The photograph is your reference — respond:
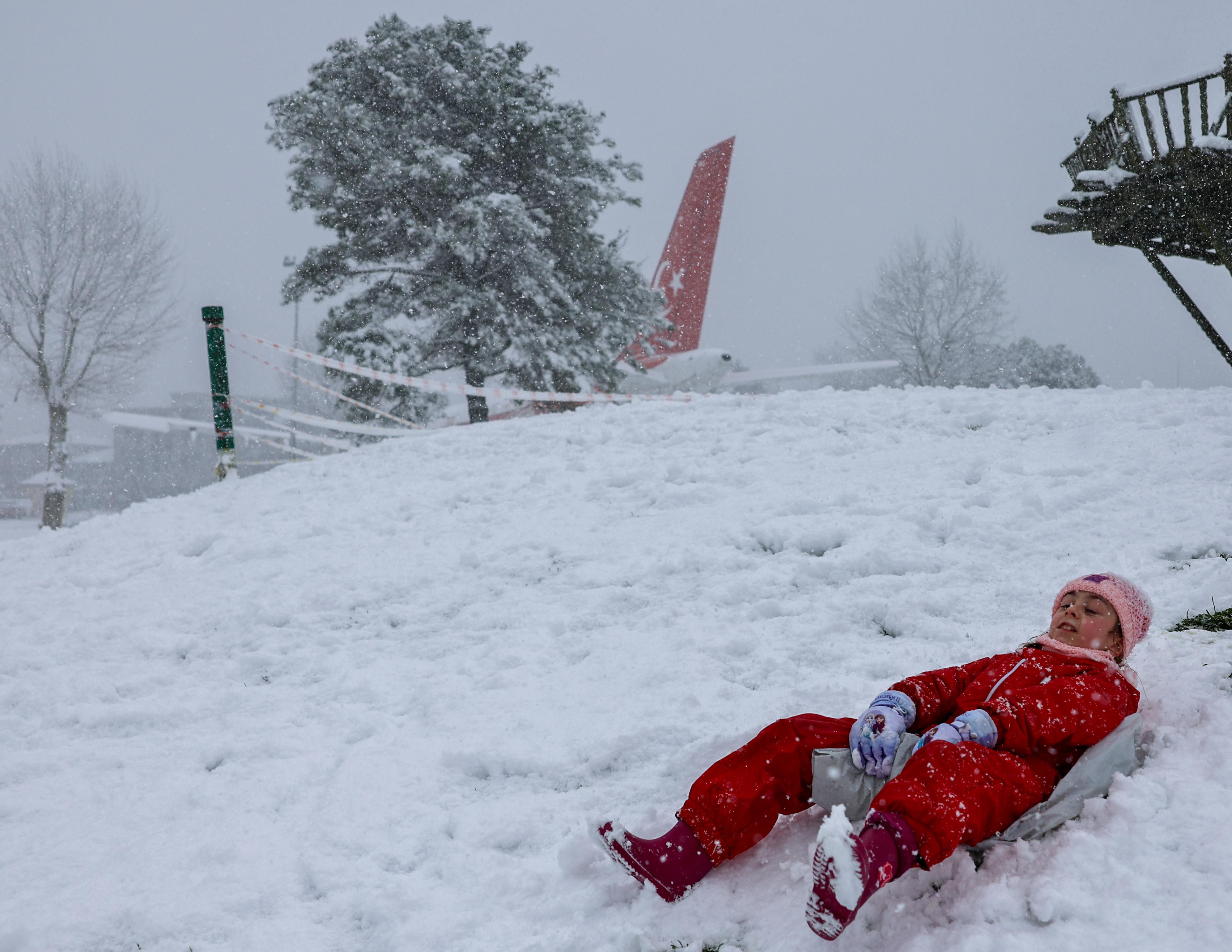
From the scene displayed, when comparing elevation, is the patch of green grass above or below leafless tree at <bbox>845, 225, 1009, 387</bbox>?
below

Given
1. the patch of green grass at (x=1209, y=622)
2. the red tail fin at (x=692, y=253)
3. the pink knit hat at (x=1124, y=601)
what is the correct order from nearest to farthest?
the pink knit hat at (x=1124, y=601), the patch of green grass at (x=1209, y=622), the red tail fin at (x=692, y=253)

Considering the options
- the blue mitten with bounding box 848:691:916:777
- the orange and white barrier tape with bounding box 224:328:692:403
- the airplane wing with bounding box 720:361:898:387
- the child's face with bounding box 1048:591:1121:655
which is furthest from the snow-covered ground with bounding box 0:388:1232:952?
the airplane wing with bounding box 720:361:898:387

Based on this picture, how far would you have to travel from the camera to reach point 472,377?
16.1 meters

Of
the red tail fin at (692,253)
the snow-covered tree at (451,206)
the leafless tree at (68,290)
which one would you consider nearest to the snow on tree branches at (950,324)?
the red tail fin at (692,253)

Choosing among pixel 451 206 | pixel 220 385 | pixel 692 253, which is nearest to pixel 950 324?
pixel 692 253

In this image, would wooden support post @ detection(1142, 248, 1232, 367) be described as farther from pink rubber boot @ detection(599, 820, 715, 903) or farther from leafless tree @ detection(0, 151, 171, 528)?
leafless tree @ detection(0, 151, 171, 528)

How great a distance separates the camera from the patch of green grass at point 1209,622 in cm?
303

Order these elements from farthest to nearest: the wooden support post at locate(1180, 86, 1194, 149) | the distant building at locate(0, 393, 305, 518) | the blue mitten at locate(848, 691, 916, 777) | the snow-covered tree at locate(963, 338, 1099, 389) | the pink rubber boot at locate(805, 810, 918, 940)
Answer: the distant building at locate(0, 393, 305, 518) → the snow-covered tree at locate(963, 338, 1099, 389) → the wooden support post at locate(1180, 86, 1194, 149) → the blue mitten at locate(848, 691, 916, 777) → the pink rubber boot at locate(805, 810, 918, 940)

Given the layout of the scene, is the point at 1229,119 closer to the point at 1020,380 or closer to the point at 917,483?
the point at 917,483

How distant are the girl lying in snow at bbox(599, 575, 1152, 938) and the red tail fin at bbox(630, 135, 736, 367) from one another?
65.9ft

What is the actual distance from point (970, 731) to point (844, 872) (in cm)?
72

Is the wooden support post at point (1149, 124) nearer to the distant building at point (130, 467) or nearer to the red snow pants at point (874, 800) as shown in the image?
the red snow pants at point (874, 800)

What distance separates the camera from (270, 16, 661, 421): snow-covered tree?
15.2 meters

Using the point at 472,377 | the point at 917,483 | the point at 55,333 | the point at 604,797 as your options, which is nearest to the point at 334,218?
the point at 472,377
